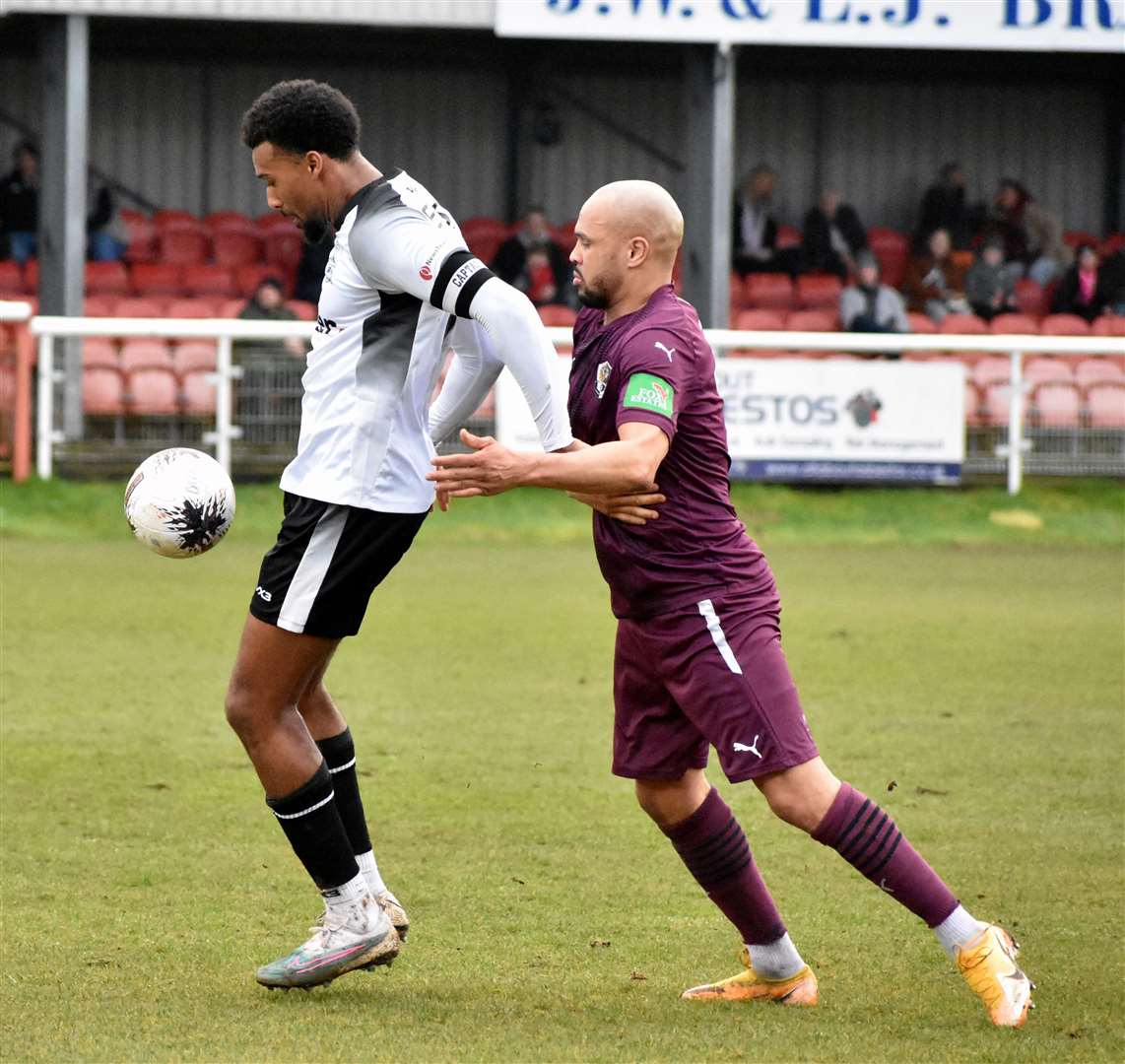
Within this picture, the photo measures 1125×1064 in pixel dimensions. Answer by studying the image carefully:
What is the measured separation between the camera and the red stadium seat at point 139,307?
18.9m

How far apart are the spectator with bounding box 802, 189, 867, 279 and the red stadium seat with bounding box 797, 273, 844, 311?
45 centimetres

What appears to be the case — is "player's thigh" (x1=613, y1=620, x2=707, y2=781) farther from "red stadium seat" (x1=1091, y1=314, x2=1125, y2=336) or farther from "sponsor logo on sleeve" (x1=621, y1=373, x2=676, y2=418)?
→ "red stadium seat" (x1=1091, y1=314, x2=1125, y2=336)

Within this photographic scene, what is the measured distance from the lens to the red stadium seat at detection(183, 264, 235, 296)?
20969mm

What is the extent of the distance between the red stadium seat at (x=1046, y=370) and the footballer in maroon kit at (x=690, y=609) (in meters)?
11.6

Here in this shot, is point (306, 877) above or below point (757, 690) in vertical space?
below

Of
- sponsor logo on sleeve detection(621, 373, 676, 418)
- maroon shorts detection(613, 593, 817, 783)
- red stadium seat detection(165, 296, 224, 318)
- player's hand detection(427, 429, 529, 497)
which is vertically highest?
red stadium seat detection(165, 296, 224, 318)

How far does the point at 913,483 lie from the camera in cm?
1545

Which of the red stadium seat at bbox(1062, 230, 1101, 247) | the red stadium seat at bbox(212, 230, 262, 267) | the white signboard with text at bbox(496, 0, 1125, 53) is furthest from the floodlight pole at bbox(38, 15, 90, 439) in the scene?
the red stadium seat at bbox(1062, 230, 1101, 247)

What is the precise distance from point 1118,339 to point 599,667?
789 centimetres

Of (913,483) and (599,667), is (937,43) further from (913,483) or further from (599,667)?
(599,667)

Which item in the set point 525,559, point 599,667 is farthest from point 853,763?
point 525,559

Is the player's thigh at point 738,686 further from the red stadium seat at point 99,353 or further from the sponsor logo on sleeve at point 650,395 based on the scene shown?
the red stadium seat at point 99,353

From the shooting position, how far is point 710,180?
18.4 metres

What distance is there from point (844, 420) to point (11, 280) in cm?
1004
